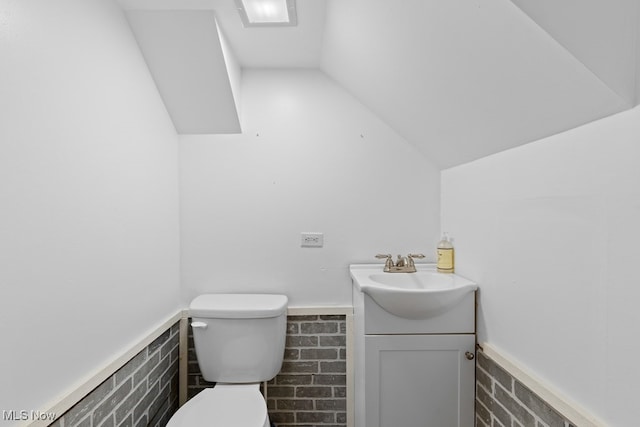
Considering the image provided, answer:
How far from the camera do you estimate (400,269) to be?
187 cm

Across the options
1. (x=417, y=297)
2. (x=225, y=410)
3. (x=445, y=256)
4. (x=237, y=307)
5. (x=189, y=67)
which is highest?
(x=189, y=67)

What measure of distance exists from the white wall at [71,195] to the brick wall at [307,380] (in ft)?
2.46

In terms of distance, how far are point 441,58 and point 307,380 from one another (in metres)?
1.78

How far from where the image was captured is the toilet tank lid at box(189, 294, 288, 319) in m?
1.73

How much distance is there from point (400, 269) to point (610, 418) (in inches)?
42.6

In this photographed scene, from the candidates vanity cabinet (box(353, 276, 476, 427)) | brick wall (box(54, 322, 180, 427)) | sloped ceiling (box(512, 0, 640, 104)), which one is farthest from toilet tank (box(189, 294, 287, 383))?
sloped ceiling (box(512, 0, 640, 104))

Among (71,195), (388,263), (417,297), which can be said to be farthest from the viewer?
(388,263)

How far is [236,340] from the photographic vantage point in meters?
1.75

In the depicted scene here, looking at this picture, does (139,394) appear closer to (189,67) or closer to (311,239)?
(311,239)

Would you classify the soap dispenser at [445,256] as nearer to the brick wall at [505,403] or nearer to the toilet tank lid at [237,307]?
the brick wall at [505,403]

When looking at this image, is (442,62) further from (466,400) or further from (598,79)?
(466,400)

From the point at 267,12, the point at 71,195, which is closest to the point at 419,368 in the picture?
the point at 71,195

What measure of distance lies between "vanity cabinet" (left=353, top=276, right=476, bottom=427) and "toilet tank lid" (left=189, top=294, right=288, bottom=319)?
516 millimetres

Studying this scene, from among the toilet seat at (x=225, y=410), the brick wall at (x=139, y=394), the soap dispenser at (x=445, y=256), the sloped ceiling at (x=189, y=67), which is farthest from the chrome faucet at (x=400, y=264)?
the brick wall at (x=139, y=394)
